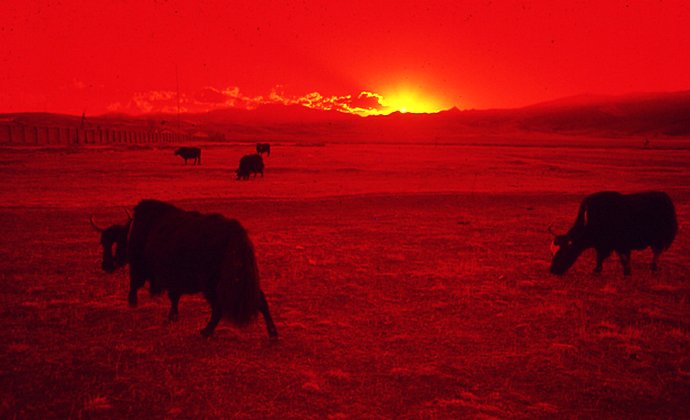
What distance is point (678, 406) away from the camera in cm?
443

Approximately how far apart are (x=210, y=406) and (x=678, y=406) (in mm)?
4445

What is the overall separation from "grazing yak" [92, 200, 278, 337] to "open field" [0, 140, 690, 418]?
513mm

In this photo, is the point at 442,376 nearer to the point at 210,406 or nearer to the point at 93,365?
the point at 210,406

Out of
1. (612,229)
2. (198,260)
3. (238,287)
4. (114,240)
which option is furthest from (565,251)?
(114,240)

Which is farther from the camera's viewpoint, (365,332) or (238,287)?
(365,332)

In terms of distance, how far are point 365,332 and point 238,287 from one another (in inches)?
72.0

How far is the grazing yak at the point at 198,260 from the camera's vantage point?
17.3ft

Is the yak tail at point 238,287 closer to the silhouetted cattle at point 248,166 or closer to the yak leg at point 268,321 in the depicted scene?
the yak leg at point 268,321

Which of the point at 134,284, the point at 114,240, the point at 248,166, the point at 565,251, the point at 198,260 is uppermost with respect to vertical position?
the point at 248,166

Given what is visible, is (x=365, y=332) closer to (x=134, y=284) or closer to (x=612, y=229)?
(x=134, y=284)

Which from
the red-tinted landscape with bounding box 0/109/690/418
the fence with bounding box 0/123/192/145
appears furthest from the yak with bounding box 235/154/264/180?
the fence with bounding box 0/123/192/145

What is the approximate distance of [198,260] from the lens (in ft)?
18.1

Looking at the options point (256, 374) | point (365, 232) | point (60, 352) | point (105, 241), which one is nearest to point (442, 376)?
point (256, 374)

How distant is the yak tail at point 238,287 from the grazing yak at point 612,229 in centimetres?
608
